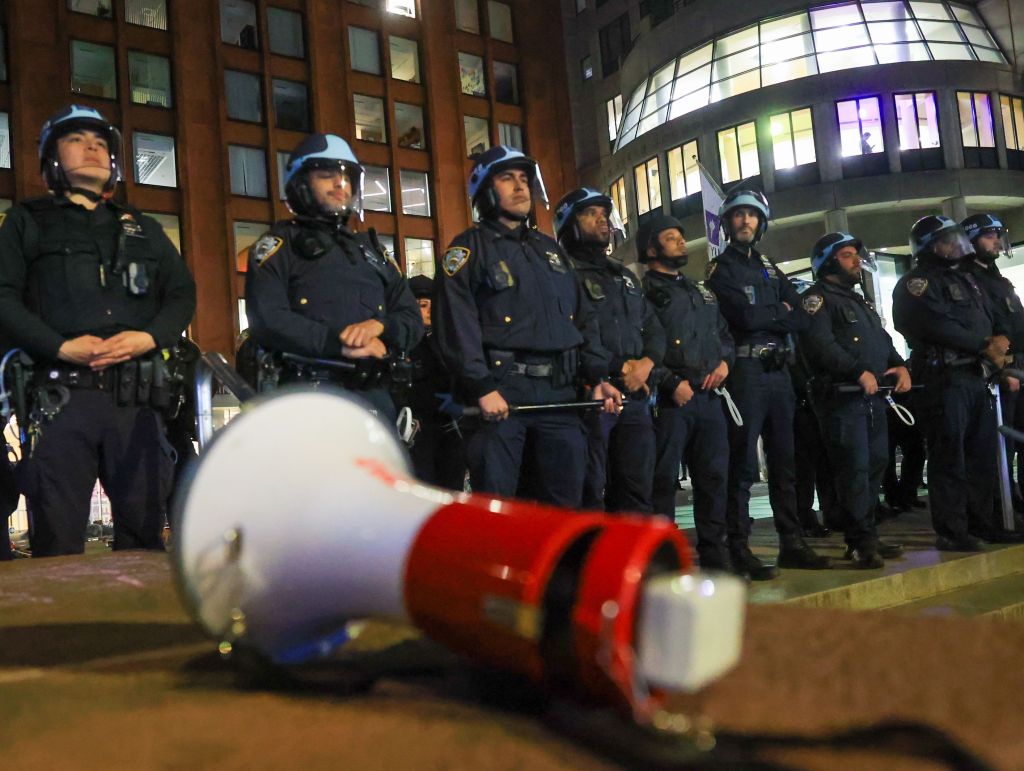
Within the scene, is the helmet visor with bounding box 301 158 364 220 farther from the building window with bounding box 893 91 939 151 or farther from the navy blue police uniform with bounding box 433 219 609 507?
the building window with bounding box 893 91 939 151

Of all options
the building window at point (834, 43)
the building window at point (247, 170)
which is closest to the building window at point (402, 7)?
the building window at point (247, 170)

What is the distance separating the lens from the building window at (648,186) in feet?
92.5

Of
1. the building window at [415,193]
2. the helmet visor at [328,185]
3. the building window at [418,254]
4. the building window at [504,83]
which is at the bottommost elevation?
the helmet visor at [328,185]

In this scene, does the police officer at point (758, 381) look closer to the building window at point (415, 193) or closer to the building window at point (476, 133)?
the building window at point (415, 193)

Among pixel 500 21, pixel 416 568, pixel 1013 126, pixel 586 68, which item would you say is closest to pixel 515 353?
pixel 416 568

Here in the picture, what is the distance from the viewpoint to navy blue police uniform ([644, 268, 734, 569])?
4945 millimetres

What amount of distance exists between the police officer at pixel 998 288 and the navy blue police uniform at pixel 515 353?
3705mm

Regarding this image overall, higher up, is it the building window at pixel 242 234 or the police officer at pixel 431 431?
the building window at pixel 242 234

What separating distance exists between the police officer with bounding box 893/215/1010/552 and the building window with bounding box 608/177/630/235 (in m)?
23.2

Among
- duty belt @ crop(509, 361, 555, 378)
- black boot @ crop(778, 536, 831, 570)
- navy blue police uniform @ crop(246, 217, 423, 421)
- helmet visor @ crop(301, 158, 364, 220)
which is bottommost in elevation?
black boot @ crop(778, 536, 831, 570)

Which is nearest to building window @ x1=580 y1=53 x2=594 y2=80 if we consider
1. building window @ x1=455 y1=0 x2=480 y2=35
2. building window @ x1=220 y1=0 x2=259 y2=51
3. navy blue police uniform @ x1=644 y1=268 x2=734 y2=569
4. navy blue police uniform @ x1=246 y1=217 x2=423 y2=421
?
building window @ x1=455 y1=0 x2=480 y2=35

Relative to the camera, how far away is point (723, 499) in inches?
197

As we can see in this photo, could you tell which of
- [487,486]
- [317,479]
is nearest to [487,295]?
[487,486]

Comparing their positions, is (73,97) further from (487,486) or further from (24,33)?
(487,486)
